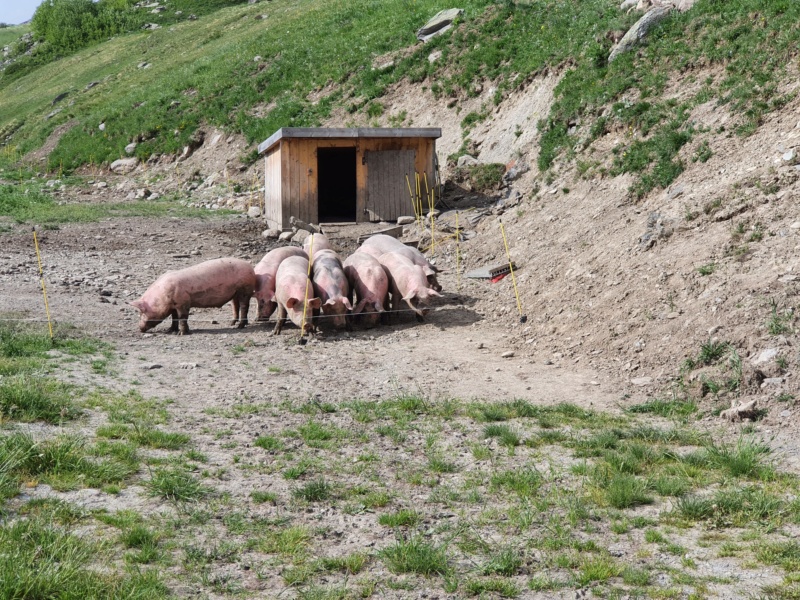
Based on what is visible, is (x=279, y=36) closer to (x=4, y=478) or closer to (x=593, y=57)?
(x=593, y=57)

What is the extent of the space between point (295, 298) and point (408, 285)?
1.99 meters

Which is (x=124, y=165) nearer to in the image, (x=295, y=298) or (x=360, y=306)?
(x=360, y=306)

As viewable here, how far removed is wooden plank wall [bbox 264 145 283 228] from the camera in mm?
21172

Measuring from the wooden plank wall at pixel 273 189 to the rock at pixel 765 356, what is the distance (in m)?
14.1

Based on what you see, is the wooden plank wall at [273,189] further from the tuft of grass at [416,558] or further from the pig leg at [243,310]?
the tuft of grass at [416,558]

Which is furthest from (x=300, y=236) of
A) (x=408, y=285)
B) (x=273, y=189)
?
(x=408, y=285)

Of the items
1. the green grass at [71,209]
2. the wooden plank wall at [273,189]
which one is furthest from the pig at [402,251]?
the green grass at [71,209]

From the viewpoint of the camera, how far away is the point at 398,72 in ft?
93.1

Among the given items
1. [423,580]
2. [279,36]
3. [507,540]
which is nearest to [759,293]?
[507,540]

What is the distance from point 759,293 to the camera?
9.73 metres

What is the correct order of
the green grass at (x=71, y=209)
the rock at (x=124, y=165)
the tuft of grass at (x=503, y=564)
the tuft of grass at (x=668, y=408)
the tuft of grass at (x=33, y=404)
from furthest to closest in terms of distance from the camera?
the rock at (x=124, y=165), the green grass at (x=71, y=209), the tuft of grass at (x=668, y=408), the tuft of grass at (x=33, y=404), the tuft of grass at (x=503, y=564)

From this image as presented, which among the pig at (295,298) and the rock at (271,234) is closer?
the pig at (295,298)

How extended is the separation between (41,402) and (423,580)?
424 centimetres

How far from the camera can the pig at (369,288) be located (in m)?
13.1
